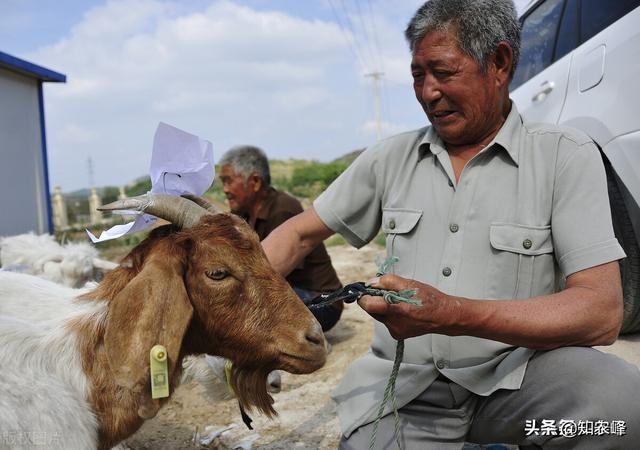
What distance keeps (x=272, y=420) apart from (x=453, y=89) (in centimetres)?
196

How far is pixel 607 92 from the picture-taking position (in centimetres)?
361

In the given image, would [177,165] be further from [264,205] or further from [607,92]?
[264,205]

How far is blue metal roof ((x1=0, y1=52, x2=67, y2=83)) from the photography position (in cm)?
910

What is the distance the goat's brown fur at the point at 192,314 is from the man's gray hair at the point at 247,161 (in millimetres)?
3220

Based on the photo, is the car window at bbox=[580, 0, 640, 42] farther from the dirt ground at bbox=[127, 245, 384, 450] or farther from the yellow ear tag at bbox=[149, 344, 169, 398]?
the yellow ear tag at bbox=[149, 344, 169, 398]

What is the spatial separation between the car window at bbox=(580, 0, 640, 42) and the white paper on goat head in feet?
8.70

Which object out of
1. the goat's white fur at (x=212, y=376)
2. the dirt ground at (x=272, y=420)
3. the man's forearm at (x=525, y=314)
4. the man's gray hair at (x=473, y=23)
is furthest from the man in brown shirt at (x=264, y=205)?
the man's forearm at (x=525, y=314)

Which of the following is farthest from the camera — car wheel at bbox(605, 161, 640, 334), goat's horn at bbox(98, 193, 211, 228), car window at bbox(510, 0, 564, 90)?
car window at bbox(510, 0, 564, 90)

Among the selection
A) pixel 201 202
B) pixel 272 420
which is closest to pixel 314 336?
pixel 201 202

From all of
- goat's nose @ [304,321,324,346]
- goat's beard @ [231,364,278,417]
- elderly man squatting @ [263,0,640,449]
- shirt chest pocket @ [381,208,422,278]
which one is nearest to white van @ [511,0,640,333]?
elderly man squatting @ [263,0,640,449]

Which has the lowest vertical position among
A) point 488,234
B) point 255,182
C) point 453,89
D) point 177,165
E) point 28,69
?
point 488,234

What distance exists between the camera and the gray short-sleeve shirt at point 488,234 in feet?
8.26

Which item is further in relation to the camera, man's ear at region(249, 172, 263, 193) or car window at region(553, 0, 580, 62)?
man's ear at region(249, 172, 263, 193)

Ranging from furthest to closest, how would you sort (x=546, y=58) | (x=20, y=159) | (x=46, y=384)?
(x=20, y=159) → (x=546, y=58) → (x=46, y=384)
